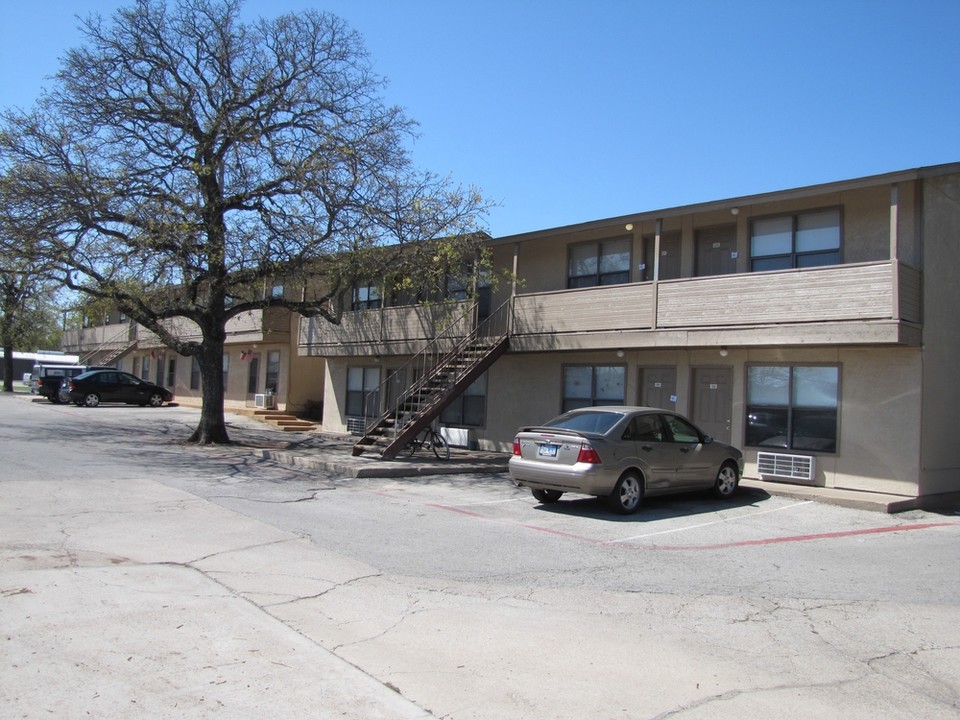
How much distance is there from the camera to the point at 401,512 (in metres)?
11.1

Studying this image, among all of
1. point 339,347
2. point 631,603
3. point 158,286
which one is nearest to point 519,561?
point 631,603

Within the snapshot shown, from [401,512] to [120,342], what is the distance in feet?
124

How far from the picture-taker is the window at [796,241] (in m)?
14.8

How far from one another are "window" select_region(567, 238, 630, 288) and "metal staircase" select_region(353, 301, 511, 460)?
1885 millimetres

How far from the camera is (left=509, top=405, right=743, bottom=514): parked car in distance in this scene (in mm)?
11031

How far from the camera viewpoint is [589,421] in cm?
1191

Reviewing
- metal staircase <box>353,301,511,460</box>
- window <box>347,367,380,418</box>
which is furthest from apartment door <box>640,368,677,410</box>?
window <box>347,367,380,418</box>

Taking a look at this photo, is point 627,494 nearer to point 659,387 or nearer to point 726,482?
point 726,482

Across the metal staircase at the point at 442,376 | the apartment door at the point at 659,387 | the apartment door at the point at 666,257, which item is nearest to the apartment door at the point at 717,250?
the apartment door at the point at 666,257

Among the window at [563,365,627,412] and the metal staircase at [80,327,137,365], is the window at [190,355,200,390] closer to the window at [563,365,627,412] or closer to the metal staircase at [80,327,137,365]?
the metal staircase at [80,327,137,365]

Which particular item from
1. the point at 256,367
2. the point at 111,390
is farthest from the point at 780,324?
the point at 111,390

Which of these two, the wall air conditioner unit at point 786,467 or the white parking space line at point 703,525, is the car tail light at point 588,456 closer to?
the white parking space line at point 703,525

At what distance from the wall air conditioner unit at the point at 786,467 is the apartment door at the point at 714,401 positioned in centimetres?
123

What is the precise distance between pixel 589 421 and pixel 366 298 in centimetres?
1434
